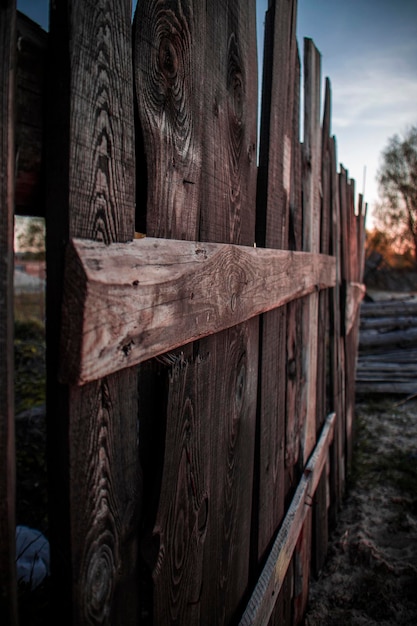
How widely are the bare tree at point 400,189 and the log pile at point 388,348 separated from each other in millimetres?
15244

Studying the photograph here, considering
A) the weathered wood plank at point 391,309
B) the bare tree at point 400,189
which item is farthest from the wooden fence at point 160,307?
the bare tree at point 400,189

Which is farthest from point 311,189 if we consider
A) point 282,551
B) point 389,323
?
point 389,323

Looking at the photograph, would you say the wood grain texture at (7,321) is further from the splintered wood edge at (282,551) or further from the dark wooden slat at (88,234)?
the splintered wood edge at (282,551)

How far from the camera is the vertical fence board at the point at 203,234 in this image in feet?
2.46

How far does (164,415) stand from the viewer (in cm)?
78

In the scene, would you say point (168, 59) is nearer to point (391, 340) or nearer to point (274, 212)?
point (274, 212)

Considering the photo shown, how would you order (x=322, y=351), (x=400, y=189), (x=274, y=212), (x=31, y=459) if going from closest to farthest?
(x=274, y=212)
(x=322, y=351)
(x=31, y=459)
(x=400, y=189)

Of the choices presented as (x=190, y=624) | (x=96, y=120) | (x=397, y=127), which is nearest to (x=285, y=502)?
(x=190, y=624)

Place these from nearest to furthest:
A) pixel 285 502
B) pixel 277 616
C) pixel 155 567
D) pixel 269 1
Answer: pixel 155 567, pixel 269 1, pixel 277 616, pixel 285 502

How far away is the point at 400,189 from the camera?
21328mm

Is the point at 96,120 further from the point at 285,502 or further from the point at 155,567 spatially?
the point at 285,502

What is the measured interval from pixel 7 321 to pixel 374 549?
2814 millimetres

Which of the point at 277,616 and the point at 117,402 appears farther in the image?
the point at 277,616

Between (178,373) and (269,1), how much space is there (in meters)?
1.25
